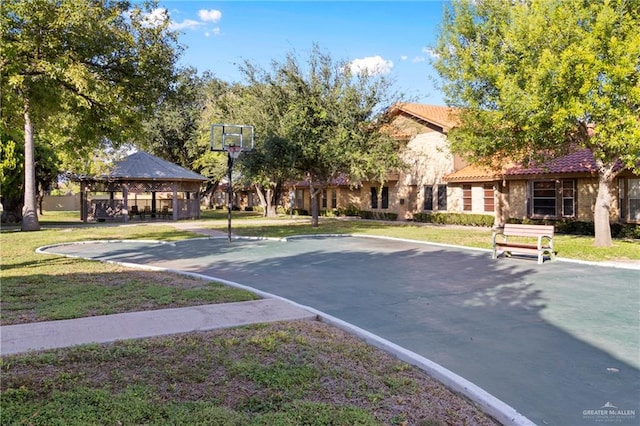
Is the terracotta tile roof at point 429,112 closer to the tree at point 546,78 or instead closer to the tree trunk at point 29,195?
the tree at point 546,78

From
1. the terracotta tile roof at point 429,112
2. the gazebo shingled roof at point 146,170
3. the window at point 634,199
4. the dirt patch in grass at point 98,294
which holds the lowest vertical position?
the dirt patch in grass at point 98,294

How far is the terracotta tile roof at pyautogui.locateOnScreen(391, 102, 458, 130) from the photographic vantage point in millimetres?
26064

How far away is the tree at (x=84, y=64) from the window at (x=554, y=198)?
59.4ft

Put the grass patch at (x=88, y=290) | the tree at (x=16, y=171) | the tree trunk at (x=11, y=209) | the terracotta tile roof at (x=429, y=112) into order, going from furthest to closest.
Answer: the tree trunk at (x=11, y=209) < the terracotta tile roof at (x=429, y=112) < the tree at (x=16, y=171) < the grass patch at (x=88, y=290)

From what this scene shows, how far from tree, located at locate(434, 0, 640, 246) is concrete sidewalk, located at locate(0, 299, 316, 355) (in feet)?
33.4

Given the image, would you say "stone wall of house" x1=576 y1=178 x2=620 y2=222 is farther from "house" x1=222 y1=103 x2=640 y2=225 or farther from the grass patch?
the grass patch

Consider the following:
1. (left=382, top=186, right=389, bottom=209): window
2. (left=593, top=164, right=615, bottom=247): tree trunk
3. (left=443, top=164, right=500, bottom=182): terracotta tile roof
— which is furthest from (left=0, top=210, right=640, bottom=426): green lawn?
(left=382, top=186, right=389, bottom=209): window

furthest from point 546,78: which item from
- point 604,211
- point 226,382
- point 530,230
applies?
point 226,382

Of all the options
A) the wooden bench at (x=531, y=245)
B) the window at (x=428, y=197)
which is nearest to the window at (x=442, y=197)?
the window at (x=428, y=197)

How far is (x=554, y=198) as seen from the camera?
2295cm

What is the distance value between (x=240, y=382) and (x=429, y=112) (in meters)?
28.7

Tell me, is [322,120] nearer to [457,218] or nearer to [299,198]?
[457,218]

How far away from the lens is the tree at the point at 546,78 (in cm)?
1269

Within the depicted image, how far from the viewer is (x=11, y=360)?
4.75 meters
